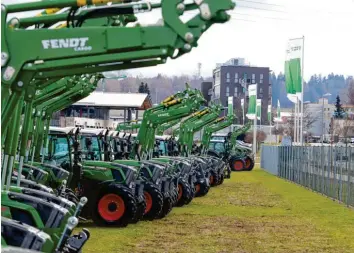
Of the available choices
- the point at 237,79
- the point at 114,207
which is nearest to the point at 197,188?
the point at 114,207

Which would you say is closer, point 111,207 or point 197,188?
point 111,207

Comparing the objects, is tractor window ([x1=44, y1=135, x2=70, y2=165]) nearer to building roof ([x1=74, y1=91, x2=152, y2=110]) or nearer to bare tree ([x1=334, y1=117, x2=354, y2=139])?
building roof ([x1=74, y1=91, x2=152, y2=110])

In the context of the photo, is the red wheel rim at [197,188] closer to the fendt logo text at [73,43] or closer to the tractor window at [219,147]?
the tractor window at [219,147]

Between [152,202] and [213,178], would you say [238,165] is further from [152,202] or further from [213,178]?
[152,202]

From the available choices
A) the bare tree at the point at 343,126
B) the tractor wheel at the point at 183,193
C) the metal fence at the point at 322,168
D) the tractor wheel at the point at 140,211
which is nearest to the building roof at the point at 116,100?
the metal fence at the point at 322,168

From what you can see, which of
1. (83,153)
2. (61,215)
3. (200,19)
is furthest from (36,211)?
(83,153)

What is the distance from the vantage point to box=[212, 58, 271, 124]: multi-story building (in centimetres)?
12720

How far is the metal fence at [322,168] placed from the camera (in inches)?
1011

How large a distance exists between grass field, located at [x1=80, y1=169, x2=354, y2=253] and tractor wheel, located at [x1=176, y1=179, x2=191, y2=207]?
0.34m

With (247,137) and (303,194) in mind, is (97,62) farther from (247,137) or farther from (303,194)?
(247,137)

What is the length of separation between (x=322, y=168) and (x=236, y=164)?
1960cm

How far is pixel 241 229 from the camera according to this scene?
714 inches

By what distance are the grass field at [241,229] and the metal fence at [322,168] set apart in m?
0.74

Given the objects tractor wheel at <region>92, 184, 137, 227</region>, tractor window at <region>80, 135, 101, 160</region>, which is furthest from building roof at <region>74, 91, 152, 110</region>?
tractor wheel at <region>92, 184, 137, 227</region>
